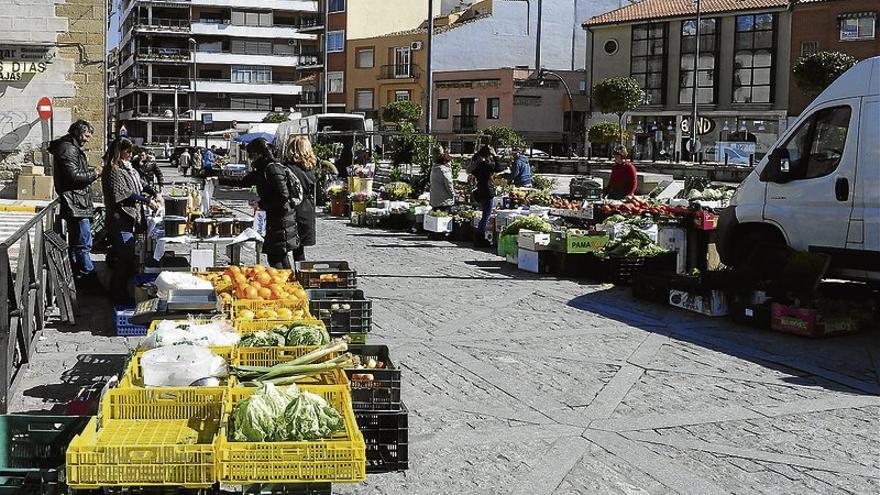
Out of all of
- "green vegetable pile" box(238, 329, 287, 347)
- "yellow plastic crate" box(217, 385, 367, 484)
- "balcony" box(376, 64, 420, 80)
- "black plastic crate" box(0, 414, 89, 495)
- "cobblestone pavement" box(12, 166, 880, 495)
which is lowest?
"cobblestone pavement" box(12, 166, 880, 495)

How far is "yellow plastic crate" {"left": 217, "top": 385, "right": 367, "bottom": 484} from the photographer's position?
14.0 ft

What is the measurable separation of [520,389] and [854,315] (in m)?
4.30

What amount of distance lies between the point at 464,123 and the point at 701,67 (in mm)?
14900

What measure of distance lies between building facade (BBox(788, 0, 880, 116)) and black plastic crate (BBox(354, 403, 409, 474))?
47.9 meters

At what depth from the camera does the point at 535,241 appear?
15.1m

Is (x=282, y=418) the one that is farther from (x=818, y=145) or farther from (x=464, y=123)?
Result: (x=464, y=123)

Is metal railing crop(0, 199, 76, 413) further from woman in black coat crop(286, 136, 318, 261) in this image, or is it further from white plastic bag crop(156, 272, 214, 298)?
woman in black coat crop(286, 136, 318, 261)

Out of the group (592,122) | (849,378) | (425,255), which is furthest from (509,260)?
(592,122)

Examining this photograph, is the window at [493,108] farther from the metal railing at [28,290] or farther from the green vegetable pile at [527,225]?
the metal railing at [28,290]

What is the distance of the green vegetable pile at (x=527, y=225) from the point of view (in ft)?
52.5

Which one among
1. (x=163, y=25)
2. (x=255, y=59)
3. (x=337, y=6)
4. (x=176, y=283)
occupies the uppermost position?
(x=337, y=6)

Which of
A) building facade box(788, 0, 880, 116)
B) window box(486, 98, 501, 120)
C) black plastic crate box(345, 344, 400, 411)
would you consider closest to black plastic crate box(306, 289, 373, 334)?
black plastic crate box(345, 344, 400, 411)

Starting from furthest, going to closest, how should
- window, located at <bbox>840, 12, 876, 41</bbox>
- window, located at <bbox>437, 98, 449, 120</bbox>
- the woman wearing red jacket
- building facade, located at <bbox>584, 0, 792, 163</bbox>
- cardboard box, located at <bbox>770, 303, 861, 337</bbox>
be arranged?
window, located at <bbox>437, 98, 449, 120</bbox>, building facade, located at <bbox>584, 0, 792, 163</bbox>, window, located at <bbox>840, 12, 876, 41</bbox>, the woman wearing red jacket, cardboard box, located at <bbox>770, 303, 861, 337</bbox>

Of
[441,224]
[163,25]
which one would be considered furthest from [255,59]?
[441,224]
